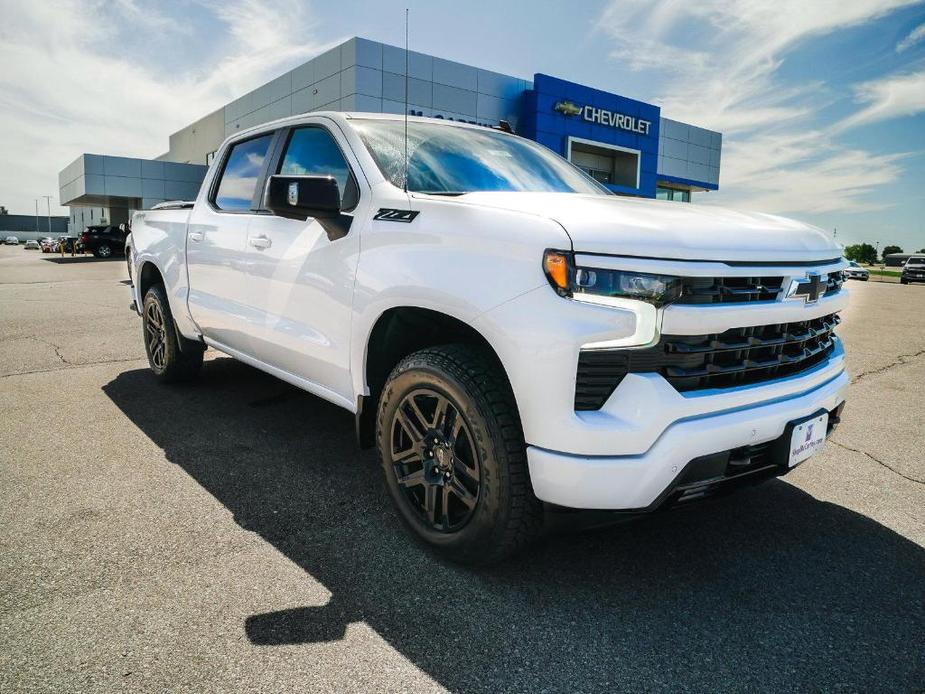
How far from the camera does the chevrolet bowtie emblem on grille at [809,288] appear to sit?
2.41m

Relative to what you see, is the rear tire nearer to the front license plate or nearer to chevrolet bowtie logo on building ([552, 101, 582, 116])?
the front license plate

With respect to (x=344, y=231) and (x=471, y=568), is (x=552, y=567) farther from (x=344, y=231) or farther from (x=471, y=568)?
(x=344, y=231)

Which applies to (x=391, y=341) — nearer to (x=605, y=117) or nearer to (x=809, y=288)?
(x=809, y=288)

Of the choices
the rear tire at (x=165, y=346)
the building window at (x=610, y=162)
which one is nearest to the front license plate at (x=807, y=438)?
the rear tire at (x=165, y=346)

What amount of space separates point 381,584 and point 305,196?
1.58 m

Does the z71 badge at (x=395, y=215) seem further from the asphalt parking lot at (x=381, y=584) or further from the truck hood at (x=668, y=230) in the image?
the asphalt parking lot at (x=381, y=584)

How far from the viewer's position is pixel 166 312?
5004mm

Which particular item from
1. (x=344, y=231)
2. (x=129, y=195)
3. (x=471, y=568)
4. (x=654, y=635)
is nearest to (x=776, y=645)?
(x=654, y=635)

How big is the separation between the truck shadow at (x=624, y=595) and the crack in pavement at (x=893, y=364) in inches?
143

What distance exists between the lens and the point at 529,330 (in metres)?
2.12

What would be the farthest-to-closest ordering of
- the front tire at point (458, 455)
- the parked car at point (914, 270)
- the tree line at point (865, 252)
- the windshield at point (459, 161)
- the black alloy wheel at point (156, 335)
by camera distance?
1. the tree line at point (865, 252)
2. the parked car at point (914, 270)
3. the black alloy wheel at point (156, 335)
4. the windshield at point (459, 161)
5. the front tire at point (458, 455)

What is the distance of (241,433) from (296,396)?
0.92m

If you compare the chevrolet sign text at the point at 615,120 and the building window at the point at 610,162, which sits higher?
the chevrolet sign text at the point at 615,120

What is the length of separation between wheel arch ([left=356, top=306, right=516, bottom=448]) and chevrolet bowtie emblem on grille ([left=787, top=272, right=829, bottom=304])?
47.1 inches
